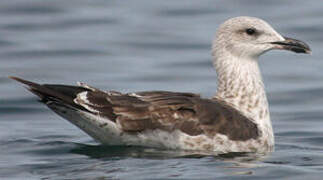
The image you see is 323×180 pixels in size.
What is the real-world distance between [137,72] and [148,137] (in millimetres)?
6689

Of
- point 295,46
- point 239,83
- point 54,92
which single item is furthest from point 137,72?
point 54,92

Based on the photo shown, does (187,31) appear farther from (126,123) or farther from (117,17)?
(126,123)

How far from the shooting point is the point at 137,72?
18.8 meters

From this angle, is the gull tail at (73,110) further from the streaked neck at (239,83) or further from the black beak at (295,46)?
the black beak at (295,46)

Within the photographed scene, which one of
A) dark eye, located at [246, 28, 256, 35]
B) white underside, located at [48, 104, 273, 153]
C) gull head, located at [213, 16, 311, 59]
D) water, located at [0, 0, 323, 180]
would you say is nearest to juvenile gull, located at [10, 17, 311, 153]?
white underside, located at [48, 104, 273, 153]

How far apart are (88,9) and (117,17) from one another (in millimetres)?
1186

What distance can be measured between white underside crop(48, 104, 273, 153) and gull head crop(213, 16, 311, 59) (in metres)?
1.26

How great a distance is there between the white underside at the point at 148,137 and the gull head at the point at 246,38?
1.26 meters

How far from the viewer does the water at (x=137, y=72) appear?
1184 centimetres

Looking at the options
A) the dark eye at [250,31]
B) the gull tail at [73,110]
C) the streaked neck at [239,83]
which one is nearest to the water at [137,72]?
the gull tail at [73,110]

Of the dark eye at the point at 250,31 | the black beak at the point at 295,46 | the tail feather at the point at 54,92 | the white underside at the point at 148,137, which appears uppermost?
the dark eye at the point at 250,31

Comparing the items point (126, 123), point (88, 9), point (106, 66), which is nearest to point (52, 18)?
point (88, 9)

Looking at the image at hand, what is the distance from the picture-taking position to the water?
11.8 meters

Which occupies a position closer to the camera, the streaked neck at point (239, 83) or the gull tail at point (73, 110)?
the gull tail at point (73, 110)
